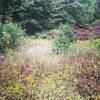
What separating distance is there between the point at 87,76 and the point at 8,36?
5.45 metres

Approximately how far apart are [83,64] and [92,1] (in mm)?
22951

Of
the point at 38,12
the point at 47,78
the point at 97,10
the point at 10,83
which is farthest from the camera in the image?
the point at 97,10

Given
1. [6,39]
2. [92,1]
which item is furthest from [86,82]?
[92,1]

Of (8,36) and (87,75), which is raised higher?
(87,75)

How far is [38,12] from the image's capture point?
18562 millimetres

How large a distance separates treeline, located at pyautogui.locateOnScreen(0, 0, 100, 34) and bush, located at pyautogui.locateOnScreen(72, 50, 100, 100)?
32.0 ft

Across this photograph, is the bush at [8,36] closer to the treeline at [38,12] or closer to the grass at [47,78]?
the grass at [47,78]

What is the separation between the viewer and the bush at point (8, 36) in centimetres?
1122

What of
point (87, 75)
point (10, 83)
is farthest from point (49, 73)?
point (10, 83)

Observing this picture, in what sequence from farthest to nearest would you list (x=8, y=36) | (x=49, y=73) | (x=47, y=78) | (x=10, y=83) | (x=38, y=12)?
1. (x=38, y=12)
2. (x=8, y=36)
3. (x=49, y=73)
4. (x=47, y=78)
5. (x=10, y=83)

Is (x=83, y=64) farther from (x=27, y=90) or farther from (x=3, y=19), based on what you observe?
(x=3, y=19)

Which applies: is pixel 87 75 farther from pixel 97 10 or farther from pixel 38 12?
pixel 97 10

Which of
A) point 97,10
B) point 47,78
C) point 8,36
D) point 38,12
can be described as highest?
point 47,78

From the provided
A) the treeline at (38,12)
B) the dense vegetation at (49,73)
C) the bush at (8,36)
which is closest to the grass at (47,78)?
the dense vegetation at (49,73)
